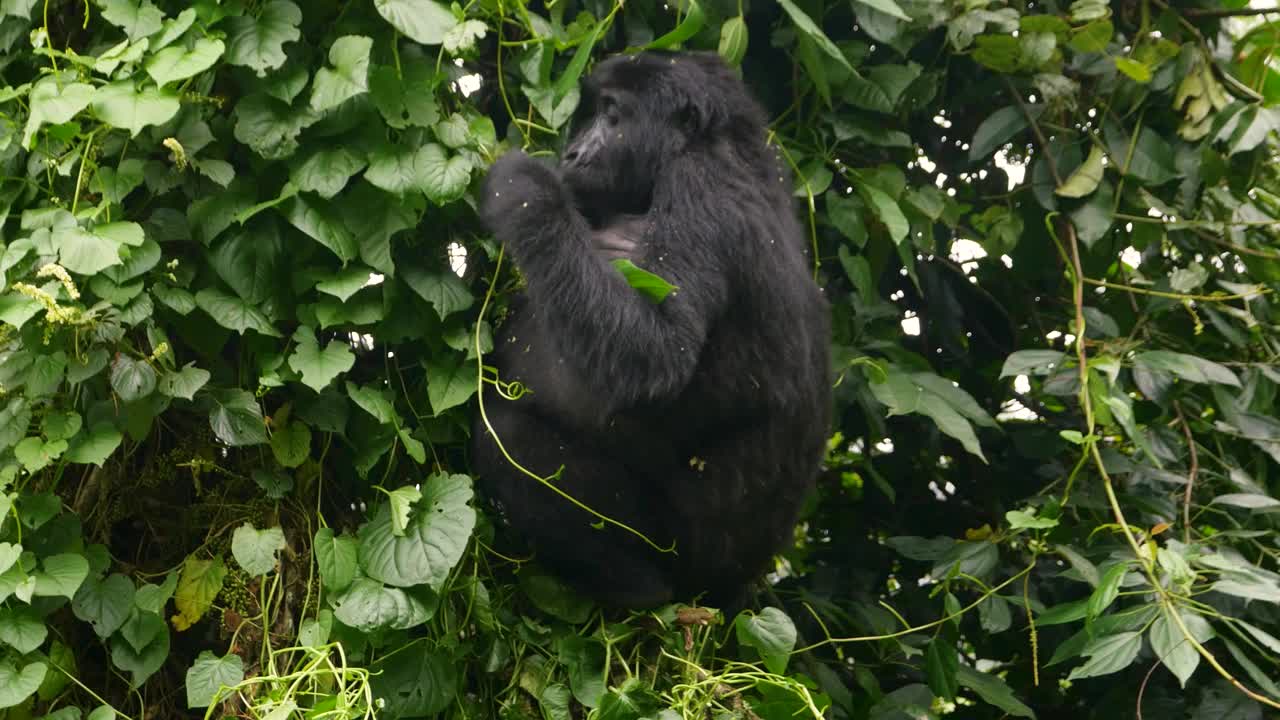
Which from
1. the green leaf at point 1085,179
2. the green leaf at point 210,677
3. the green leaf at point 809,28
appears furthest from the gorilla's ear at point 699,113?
the green leaf at point 210,677

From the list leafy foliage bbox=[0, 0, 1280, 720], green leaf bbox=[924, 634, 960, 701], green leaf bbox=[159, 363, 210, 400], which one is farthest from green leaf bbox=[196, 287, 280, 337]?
green leaf bbox=[924, 634, 960, 701]

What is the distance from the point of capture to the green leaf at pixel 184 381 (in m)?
2.89

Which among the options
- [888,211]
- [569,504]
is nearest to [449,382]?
[569,504]

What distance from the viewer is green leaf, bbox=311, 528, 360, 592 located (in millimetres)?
2945

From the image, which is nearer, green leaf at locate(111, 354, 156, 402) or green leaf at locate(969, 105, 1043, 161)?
green leaf at locate(111, 354, 156, 402)

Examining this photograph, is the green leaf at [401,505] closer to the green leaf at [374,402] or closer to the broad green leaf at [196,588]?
the green leaf at [374,402]

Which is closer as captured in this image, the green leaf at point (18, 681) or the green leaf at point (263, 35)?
the green leaf at point (18, 681)

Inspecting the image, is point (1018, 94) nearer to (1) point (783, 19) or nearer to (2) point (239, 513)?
(1) point (783, 19)

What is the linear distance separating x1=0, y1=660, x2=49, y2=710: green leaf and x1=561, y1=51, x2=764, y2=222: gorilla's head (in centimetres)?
185

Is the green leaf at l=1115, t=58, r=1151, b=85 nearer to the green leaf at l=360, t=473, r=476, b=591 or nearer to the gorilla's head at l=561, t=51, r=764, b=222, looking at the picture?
the gorilla's head at l=561, t=51, r=764, b=222

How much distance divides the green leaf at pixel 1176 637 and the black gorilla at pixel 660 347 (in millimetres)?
1036

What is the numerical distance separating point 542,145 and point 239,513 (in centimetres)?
139

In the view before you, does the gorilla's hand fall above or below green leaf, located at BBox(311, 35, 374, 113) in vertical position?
below

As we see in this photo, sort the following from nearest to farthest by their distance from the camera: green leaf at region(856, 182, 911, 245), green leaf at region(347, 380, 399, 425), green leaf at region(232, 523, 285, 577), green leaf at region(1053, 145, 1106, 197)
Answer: green leaf at region(232, 523, 285, 577), green leaf at region(347, 380, 399, 425), green leaf at region(856, 182, 911, 245), green leaf at region(1053, 145, 1106, 197)
